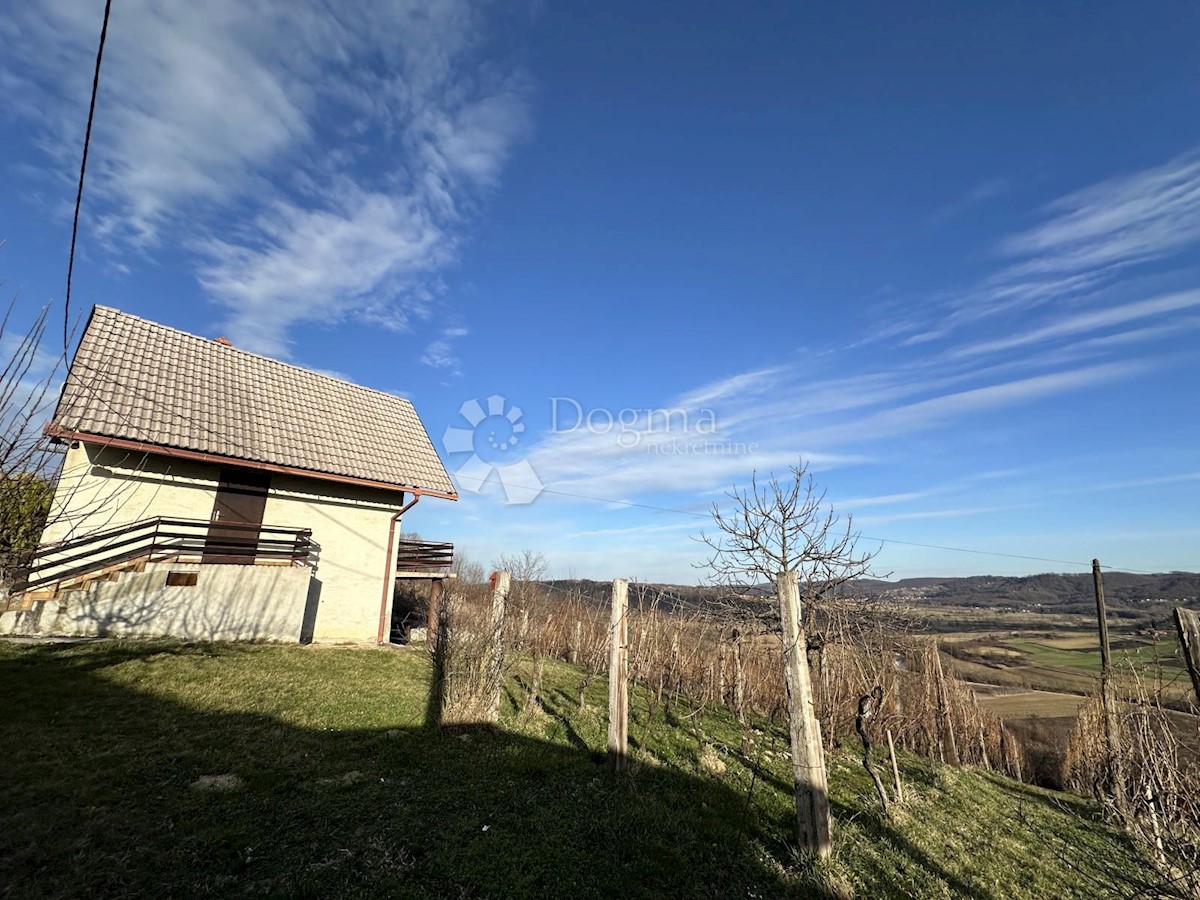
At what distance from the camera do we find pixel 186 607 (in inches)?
410

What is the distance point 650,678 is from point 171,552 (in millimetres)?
11745

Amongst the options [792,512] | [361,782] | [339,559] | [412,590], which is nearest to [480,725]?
[361,782]

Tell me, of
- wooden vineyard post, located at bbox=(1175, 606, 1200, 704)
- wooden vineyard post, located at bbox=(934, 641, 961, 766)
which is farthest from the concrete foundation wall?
wooden vineyard post, located at bbox=(934, 641, 961, 766)

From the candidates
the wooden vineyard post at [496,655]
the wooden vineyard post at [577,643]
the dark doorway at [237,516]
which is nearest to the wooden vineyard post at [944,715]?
the wooden vineyard post at [496,655]

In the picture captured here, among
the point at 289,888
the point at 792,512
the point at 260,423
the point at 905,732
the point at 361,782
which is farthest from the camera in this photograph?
the point at 260,423

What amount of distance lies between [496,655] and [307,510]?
8.47 meters

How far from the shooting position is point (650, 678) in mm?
13531

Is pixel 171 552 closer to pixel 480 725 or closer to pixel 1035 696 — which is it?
pixel 480 725

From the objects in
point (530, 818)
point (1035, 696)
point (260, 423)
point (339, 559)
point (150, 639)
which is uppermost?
point (260, 423)

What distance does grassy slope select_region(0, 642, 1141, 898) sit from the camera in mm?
3848

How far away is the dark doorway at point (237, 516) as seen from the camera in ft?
37.4

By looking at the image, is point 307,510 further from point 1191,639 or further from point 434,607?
point 1191,639

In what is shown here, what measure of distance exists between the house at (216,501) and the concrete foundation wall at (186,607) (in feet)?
0.08

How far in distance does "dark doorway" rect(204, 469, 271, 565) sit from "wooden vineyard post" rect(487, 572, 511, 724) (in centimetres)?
734
